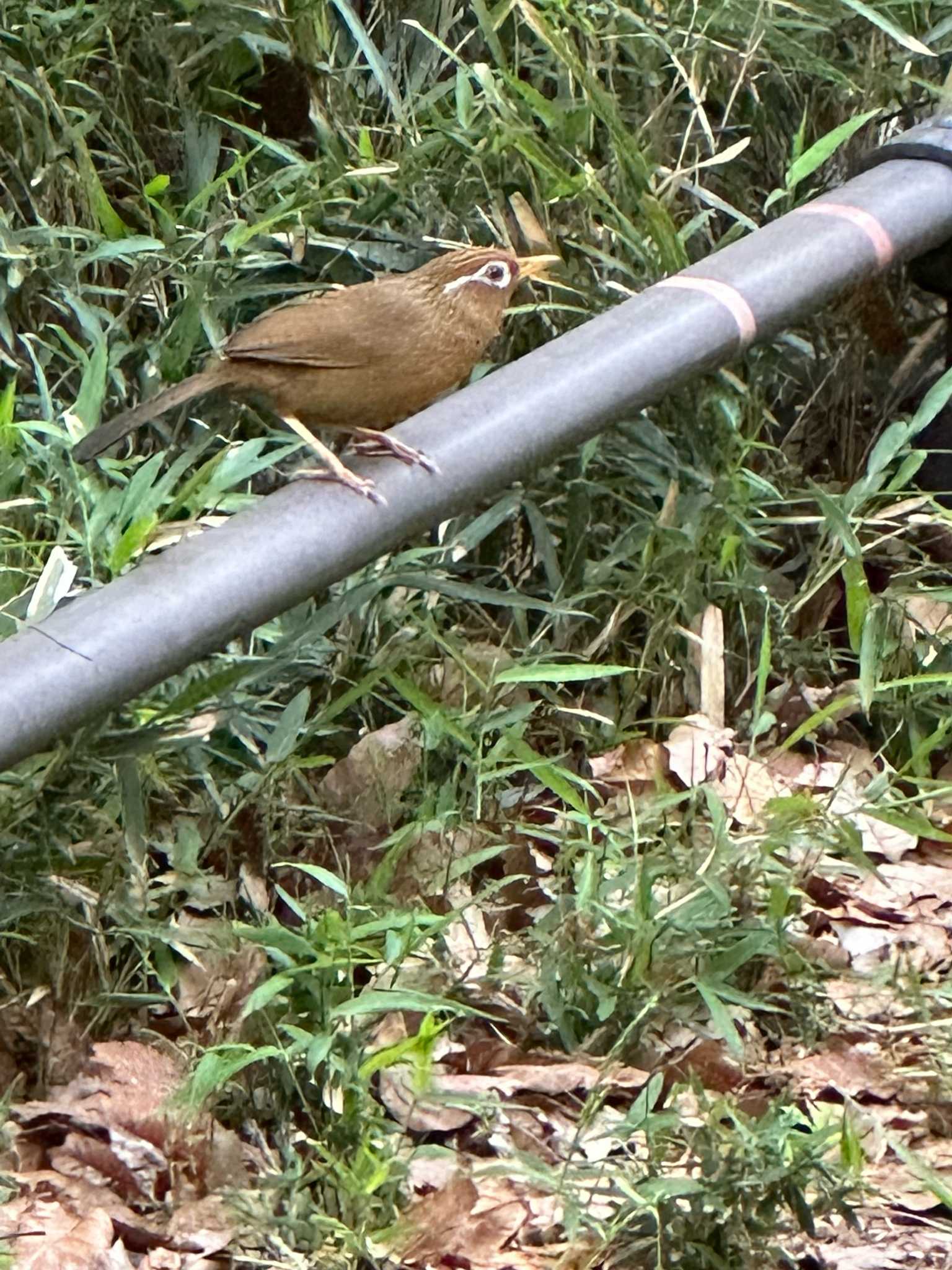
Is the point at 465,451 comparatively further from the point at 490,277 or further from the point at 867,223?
the point at 867,223

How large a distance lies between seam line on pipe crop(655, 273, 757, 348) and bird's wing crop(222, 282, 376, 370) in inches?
20.1

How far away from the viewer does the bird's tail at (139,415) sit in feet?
10.4

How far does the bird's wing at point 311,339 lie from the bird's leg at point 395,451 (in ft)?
0.88

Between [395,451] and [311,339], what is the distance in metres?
0.54

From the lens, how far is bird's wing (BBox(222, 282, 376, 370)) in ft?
10.4

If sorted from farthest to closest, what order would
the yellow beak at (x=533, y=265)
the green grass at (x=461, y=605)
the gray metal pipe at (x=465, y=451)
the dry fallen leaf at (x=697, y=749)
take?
the dry fallen leaf at (x=697, y=749) → the yellow beak at (x=533, y=265) → the green grass at (x=461, y=605) → the gray metal pipe at (x=465, y=451)

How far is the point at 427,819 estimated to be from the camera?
3.23 metres

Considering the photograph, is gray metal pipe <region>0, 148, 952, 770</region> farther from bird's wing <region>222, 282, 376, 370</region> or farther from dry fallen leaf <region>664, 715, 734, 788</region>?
dry fallen leaf <region>664, 715, 734, 788</region>

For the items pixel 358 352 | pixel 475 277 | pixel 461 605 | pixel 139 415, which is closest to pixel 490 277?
pixel 475 277

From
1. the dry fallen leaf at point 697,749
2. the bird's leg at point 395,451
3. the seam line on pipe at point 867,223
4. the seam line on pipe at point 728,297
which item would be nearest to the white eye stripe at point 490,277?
the seam line on pipe at point 728,297

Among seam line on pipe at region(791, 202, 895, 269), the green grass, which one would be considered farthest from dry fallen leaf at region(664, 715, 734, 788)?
seam line on pipe at region(791, 202, 895, 269)

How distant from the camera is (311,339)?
10.4ft

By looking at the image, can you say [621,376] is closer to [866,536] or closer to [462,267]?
[462,267]

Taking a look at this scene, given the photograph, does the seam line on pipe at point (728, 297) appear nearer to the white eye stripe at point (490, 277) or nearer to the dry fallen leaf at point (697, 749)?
the white eye stripe at point (490, 277)
